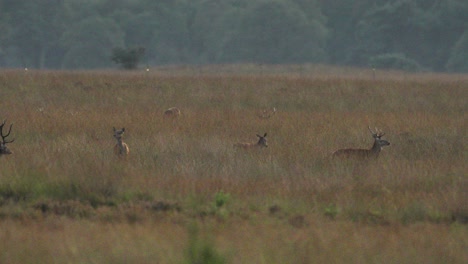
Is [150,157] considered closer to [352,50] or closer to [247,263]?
[247,263]

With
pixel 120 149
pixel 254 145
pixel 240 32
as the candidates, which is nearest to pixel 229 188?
pixel 120 149

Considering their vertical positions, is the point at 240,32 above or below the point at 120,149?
above

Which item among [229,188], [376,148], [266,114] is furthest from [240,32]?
[229,188]

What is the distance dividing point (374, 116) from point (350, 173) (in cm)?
864

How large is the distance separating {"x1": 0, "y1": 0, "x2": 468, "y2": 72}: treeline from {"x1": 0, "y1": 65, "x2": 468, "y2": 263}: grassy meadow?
44529mm

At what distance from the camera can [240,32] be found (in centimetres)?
7169

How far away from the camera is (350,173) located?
12.5 m

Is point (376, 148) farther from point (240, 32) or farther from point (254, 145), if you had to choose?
point (240, 32)

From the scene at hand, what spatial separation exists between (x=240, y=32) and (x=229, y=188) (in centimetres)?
6118

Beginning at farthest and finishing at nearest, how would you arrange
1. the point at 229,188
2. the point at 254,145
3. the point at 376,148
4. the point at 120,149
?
the point at 254,145
the point at 376,148
the point at 120,149
the point at 229,188

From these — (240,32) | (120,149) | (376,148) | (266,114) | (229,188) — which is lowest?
(229,188)

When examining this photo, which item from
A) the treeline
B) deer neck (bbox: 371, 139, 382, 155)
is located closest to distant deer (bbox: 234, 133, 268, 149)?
deer neck (bbox: 371, 139, 382, 155)

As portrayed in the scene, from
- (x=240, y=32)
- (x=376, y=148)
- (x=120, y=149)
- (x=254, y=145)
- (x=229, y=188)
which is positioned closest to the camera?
(x=229, y=188)

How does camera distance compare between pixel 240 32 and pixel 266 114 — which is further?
pixel 240 32
